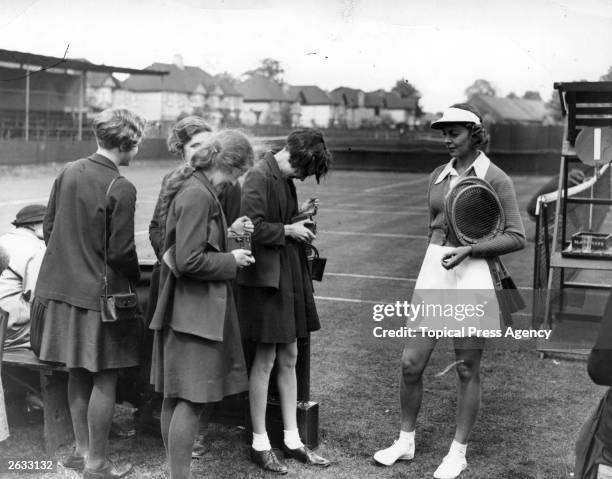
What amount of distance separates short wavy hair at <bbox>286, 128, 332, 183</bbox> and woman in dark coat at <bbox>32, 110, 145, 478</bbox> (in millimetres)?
675

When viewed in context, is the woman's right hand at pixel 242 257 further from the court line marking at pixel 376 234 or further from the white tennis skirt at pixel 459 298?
the court line marking at pixel 376 234

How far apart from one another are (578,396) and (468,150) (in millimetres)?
2041

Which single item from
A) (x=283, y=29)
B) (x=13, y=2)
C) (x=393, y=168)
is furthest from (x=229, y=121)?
(x=393, y=168)

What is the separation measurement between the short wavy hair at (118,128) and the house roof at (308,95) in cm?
449

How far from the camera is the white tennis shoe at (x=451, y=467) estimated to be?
133 inches

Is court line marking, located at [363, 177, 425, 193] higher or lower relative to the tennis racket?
lower

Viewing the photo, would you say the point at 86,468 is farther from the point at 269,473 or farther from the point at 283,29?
the point at 283,29

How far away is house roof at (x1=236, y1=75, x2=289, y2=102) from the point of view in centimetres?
740

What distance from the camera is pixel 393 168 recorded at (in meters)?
18.0

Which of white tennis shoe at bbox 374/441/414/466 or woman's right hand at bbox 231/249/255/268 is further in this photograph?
white tennis shoe at bbox 374/441/414/466

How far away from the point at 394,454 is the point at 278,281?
1.00 meters

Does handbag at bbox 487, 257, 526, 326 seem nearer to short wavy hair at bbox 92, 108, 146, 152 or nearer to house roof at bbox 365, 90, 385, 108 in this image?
short wavy hair at bbox 92, 108, 146, 152

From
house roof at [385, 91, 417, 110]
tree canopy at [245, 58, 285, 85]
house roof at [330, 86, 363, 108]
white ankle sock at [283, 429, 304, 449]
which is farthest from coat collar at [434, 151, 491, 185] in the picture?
house roof at [385, 91, 417, 110]

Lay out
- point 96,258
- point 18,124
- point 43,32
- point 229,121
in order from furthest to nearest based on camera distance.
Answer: point 18,124 < point 229,121 < point 43,32 < point 96,258
